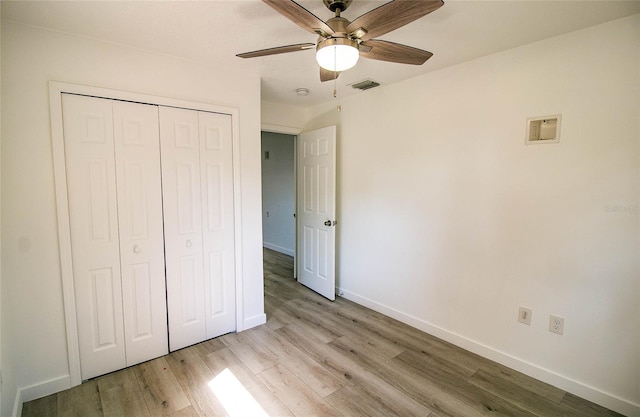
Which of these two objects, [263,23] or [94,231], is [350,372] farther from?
[263,23]

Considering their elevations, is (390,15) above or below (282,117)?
below

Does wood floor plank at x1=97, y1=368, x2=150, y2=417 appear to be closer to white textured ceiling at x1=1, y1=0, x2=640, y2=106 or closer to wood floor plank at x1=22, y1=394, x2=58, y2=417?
wood floor plank at x1=22, y1=394, x2=58, y2=417

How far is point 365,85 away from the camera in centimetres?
297

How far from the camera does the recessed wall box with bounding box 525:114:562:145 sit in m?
2.00

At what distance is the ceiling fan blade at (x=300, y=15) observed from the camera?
4.00 ft

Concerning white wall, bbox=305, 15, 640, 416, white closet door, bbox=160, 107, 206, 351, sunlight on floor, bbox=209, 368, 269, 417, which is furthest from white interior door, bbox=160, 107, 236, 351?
white wall, bbox=305, 15, 640, 416

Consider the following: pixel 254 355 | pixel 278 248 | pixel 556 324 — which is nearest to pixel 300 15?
pixel 254 355

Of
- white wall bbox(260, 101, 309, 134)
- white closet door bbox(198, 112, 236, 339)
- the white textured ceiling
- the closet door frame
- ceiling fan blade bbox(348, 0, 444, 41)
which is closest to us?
ceiling fan blade bbox(348, 0, 444, 41)

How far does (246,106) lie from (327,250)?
1846mm

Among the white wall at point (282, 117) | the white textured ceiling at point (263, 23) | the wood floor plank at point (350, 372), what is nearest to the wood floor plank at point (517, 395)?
the wood floor plank at point (350, 372)

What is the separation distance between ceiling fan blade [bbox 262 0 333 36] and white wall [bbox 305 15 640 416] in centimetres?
160

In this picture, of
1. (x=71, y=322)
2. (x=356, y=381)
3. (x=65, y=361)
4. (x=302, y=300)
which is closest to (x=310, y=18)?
(x=356, y=381)

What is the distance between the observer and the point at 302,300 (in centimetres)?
A: 351

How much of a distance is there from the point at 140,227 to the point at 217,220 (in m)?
0.60
